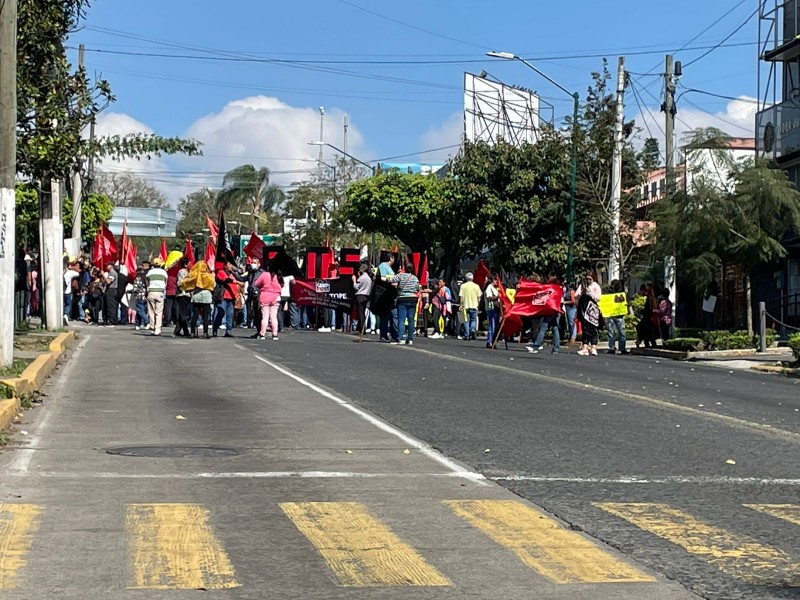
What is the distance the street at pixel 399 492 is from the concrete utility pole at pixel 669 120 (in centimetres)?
1805

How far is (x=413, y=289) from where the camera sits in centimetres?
2925

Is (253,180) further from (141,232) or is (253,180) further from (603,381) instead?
(603,381)

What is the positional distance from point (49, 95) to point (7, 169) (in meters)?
6.98

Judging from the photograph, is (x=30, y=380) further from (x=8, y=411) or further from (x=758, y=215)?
(x=758, y=215)

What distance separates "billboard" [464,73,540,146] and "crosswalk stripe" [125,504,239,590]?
2262 inches

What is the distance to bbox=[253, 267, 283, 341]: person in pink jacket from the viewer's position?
30328 mm

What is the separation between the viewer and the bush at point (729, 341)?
30.8m

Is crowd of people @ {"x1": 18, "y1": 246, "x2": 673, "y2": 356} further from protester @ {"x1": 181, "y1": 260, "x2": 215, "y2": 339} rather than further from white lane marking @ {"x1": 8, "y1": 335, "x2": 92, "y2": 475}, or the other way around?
white lane marking @ {"x1": 8, "y1": 335, "x2": 92, "y2": 475}

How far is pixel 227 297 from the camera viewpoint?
30.5 metres

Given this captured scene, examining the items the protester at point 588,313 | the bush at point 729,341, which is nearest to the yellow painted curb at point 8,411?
the protester at point 588,313

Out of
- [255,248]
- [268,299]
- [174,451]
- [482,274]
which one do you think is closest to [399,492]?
[174,451]

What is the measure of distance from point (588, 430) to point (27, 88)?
14.4m

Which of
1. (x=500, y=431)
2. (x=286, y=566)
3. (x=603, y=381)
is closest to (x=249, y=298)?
(x=603, y=381)

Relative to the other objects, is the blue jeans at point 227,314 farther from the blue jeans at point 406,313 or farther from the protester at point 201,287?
the blue jeans at point 406,313
